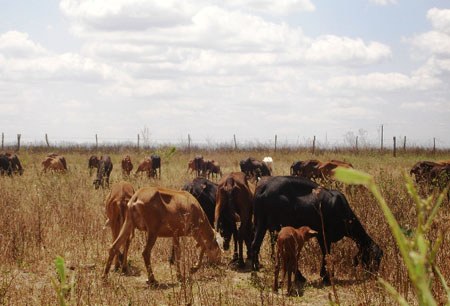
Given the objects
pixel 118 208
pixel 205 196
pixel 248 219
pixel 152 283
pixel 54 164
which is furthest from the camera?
pixel 54 164

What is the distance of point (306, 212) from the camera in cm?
872

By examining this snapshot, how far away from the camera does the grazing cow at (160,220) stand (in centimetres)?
801

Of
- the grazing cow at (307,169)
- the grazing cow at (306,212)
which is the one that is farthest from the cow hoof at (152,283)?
the grazing cow at (307,169)

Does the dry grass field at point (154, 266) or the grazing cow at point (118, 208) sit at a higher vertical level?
the grazing cow at point (118, 208)

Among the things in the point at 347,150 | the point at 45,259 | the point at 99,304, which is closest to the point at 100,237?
the point at 45,259

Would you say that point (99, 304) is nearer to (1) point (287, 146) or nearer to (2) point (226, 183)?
(2) point (226, 183)

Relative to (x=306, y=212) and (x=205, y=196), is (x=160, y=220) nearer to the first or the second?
(x=306, y=212)

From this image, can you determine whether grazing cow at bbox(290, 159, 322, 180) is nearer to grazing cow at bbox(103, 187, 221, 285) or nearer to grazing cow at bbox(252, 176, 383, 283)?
grazing cow at bbox(252, 176, 383, 283)

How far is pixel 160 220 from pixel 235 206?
2.15 metres

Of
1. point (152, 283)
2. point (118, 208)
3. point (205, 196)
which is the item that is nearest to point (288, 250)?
point (152, 283)

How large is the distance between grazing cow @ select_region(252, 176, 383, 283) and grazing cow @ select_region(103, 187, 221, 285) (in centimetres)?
101

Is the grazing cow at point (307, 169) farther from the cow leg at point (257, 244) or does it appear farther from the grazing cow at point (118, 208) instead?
the grazing cow at point (118, 208)

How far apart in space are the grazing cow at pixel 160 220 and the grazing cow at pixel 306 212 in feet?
3.30

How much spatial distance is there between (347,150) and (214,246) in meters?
34.1
